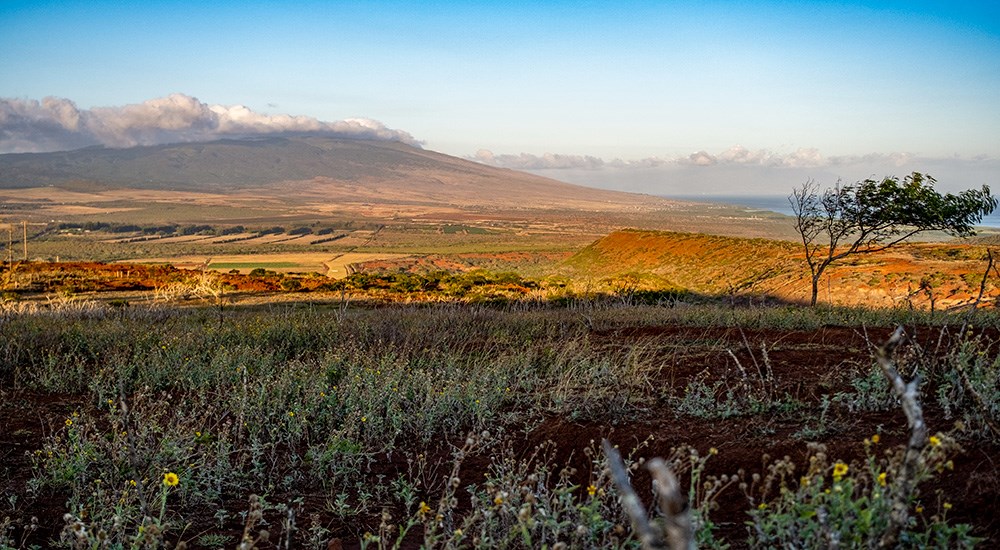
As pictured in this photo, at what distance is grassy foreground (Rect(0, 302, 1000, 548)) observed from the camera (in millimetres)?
2885

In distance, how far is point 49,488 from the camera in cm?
452

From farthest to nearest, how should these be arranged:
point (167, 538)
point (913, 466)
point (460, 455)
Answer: point (167, 538), point (460, 455), point (913, 466)

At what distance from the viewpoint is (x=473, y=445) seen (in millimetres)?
4770

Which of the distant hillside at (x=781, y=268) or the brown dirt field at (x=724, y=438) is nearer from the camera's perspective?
the brown dirt field at (x=724, y=438)

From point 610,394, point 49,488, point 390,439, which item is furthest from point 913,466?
point 49,488

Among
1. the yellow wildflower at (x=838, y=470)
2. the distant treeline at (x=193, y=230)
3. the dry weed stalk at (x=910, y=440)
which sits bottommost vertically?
the distant treeline at (x=193, y=230)

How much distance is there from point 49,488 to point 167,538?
3.58 ft

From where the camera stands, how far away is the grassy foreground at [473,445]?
9.46 ft

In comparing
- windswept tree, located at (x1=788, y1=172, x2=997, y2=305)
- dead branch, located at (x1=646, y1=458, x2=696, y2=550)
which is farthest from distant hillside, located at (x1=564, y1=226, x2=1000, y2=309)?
dead branch, located at (x1=646, y1=458, x2=696, y2=550)

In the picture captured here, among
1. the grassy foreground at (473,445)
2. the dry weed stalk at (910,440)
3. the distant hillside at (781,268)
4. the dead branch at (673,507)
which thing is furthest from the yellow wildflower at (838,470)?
the distant hillside at (781,268)

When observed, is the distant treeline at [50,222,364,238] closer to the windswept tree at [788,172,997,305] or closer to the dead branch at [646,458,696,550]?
the windswept tree at [788,172,997,305]

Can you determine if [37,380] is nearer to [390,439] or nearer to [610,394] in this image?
[390,439]

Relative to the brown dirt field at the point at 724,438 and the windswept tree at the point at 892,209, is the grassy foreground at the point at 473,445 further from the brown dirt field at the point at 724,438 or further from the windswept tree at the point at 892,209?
the windswept tree at the point at 892,209

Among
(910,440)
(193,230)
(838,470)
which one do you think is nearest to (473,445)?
(838,470)
